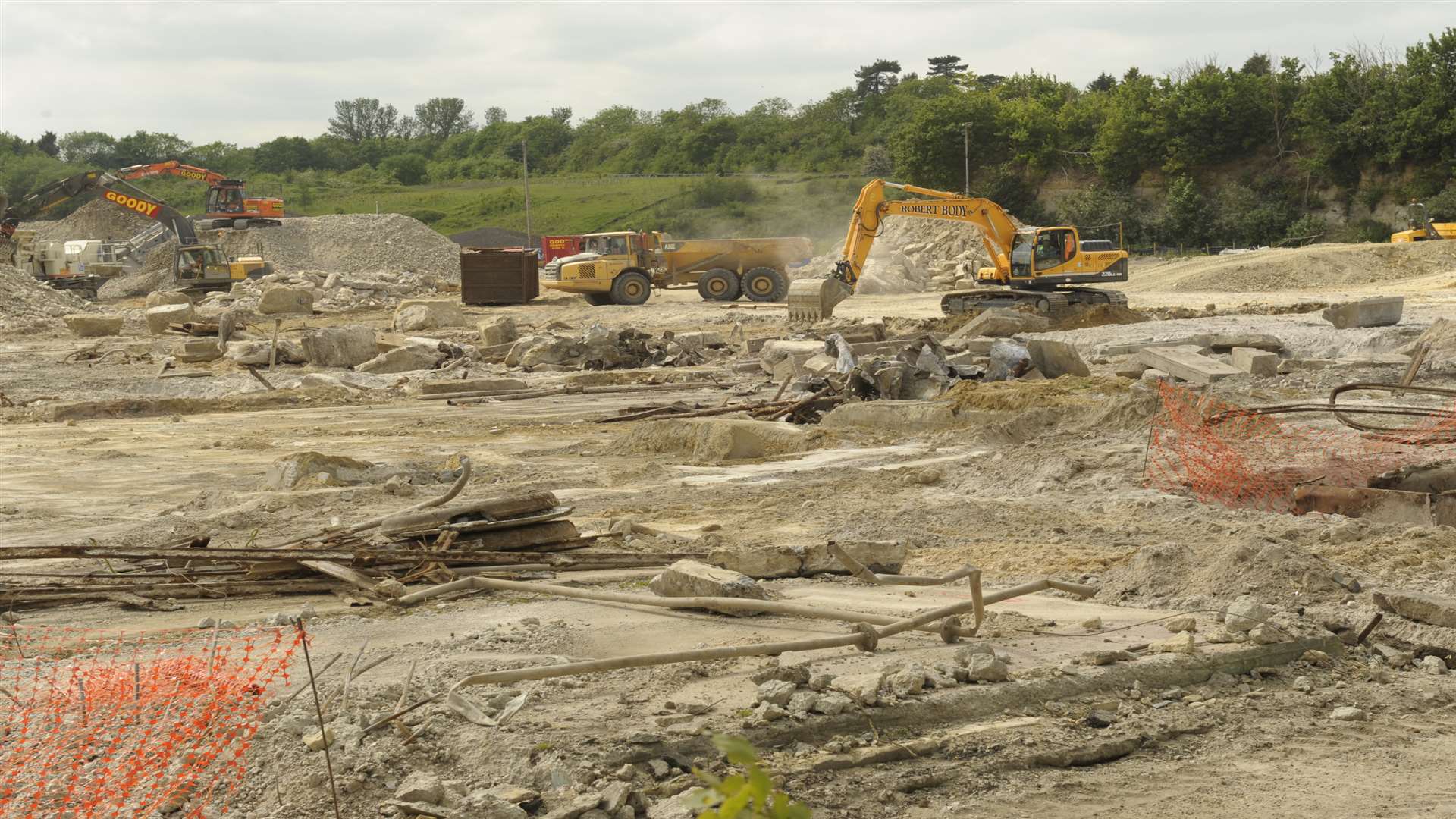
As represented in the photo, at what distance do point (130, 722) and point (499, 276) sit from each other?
30661 mm

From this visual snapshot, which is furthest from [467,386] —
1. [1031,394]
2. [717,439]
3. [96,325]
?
[96,325]

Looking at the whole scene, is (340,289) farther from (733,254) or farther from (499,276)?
(733,254)

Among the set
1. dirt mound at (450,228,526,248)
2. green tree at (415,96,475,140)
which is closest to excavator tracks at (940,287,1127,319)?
dirt mound at (450,228,526,248)

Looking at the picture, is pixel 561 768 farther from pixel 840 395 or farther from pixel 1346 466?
pixel 840 395

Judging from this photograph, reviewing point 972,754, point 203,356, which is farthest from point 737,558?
point 203,356

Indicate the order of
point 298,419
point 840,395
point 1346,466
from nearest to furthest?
point 1346,466 < point 840,395 < point 298,419

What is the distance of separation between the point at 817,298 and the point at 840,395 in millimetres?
11975

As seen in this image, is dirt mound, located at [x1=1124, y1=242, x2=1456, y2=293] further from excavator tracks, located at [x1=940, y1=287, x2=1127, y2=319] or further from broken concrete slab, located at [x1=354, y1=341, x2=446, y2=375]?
broken concrete slab, located at [x1=354, y1=341, x2=446, y2=375]

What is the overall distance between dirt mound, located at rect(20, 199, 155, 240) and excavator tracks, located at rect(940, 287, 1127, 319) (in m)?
38.6

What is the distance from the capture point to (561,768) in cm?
397

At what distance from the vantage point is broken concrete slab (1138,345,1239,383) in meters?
13.6

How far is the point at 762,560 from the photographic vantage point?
21.7 feet

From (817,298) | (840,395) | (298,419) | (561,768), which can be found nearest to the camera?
(561,768)

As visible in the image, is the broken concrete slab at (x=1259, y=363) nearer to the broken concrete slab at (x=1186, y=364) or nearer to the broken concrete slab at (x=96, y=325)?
the broken concrete slab at (x=1186, y=364)
